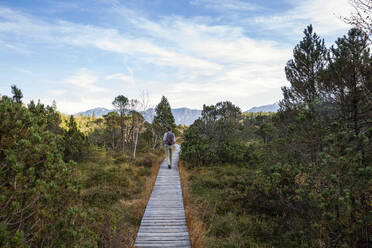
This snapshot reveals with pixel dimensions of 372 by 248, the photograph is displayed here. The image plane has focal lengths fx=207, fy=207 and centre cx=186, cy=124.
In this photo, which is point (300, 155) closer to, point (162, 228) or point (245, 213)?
point (245, 213)

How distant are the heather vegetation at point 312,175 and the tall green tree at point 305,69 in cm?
4

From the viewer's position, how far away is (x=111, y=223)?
4.25 meters

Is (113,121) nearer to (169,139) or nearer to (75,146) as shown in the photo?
(75,146)

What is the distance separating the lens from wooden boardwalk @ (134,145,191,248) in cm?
458

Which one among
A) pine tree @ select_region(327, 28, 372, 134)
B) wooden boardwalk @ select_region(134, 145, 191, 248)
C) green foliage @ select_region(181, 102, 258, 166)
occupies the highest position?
pine tree @ select_region(327, 28, 372, 134)

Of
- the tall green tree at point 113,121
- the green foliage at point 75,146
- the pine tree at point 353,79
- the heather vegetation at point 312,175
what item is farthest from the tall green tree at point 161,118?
the pine tree at point 353,79

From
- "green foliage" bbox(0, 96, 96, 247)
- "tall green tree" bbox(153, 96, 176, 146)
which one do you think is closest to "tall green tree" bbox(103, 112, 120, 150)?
"tall green tree" bbox(153, 96, 176, 146)

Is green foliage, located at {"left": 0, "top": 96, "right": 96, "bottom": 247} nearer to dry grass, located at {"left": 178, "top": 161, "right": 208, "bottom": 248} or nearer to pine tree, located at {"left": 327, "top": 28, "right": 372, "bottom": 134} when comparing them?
dry grass, located at {"left": 178, "top": 161, "right": 208, "bottom": 248}

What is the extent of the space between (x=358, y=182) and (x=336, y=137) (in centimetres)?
99

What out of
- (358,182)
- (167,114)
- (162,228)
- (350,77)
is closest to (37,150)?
(162,228)

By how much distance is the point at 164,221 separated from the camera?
553 centimetres

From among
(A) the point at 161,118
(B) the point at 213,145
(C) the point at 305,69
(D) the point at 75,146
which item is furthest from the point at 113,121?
(C) the point at 305,69

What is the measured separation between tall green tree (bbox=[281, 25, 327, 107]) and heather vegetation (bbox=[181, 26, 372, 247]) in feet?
0.14

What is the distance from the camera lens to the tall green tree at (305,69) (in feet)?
32.8
